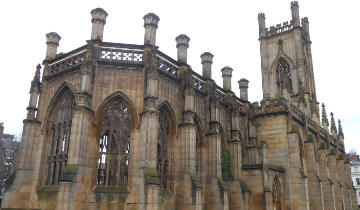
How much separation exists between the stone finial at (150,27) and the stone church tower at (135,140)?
55mm

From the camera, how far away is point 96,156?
16.0 m

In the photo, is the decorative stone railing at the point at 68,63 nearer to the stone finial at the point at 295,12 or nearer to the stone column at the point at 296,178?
the stone column at the point at 296,178

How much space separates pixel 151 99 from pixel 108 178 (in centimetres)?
425

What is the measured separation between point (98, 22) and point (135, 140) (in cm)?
Result: 651

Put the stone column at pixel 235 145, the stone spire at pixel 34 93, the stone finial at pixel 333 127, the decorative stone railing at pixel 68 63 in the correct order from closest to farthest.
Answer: the decorative stone railing at pixel 68 63 < the stone spire at pixel 34 93 < the stone column at pixel 235 145 < the stone finial at pixel 333 127

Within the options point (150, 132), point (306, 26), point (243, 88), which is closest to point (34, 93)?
point (150, 132)

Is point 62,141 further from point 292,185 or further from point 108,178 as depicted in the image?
point 292,185

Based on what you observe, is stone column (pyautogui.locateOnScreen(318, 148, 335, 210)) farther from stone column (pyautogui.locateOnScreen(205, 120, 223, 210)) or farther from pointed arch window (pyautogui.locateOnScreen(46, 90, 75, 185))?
pointed arch window (pyautogui.locateOnScreen(46, 90, 75, 185))

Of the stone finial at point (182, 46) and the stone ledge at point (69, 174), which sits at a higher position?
the stone finial at point (182, 46)

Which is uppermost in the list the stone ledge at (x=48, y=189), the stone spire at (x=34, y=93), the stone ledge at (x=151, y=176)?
the stone spire at (x=34, y=93)

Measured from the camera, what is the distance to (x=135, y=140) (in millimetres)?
16344

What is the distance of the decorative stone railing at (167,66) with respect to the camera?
18462mm

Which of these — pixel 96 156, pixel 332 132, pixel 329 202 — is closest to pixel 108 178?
pixel 96 156

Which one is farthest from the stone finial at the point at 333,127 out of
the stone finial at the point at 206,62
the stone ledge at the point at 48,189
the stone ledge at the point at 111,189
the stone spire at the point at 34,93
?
the stone spire at the point at 34,93
